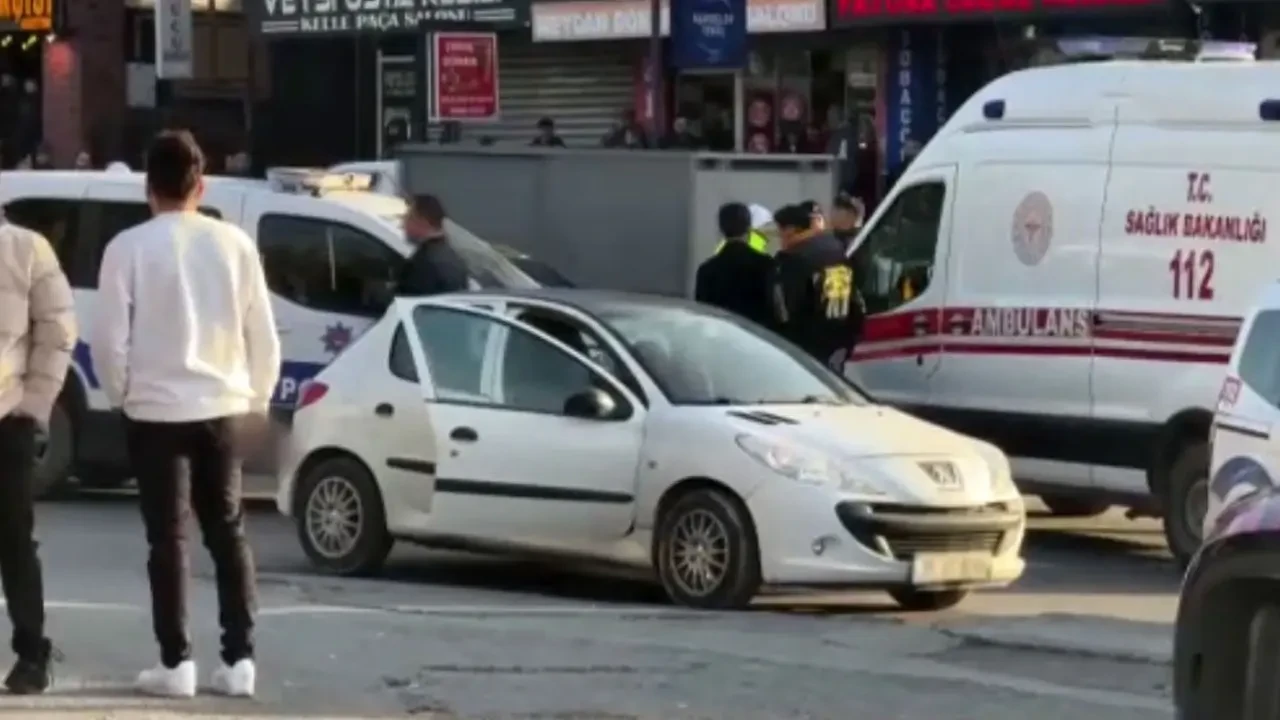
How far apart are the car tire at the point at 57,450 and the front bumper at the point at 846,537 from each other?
638 cm

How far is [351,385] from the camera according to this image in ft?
46.6

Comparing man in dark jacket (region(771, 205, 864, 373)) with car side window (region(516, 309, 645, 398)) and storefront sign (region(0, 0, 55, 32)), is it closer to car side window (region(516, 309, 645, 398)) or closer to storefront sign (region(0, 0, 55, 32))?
car side window (region(516, 309, 645, 398))

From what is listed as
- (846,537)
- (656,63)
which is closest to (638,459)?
(846,537)

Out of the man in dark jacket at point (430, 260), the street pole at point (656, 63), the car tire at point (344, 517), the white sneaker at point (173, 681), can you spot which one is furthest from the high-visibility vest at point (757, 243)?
the white sneaker at point (173, 681)

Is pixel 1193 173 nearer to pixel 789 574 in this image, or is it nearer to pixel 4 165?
pixel 789 574

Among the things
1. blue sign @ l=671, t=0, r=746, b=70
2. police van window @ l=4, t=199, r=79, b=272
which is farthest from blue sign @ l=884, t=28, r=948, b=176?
police van window @ l=4, t=199, r=79, b=272

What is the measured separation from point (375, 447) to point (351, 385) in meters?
0.41

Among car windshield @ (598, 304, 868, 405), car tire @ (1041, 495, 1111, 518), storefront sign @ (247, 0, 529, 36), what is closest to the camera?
car windshield @ (598, 304, 868, 405)

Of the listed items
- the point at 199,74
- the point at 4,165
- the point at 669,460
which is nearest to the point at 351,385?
the point at 669,460

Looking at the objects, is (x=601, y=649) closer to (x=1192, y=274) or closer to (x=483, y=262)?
(x=1192, y=274)

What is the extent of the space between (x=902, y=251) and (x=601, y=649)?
248 inches

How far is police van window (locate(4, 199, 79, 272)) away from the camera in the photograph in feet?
58.5

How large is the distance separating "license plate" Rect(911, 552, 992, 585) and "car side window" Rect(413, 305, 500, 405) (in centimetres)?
232

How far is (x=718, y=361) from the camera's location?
1347 centimetres
